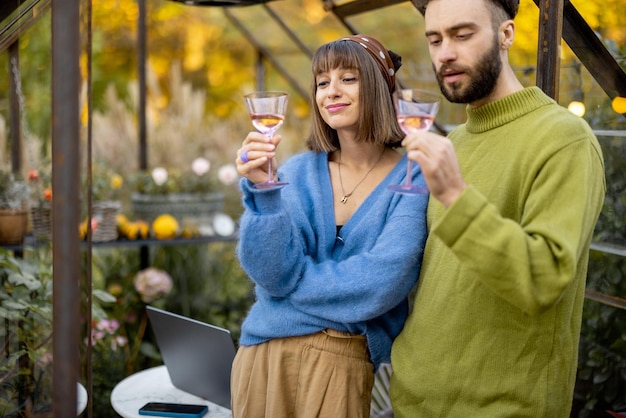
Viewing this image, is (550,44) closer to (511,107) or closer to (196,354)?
(511,107)

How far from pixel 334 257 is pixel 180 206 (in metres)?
2.72

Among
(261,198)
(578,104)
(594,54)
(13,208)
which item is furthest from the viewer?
(13,208)

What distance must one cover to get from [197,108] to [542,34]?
3.86 metres

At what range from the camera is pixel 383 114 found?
2.21 meters

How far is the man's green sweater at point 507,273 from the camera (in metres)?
1.53

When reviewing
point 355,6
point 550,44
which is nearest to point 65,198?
point 550,44

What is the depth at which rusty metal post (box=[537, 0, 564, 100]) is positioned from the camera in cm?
217

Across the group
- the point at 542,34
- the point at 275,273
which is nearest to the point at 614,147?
the point at 542,34

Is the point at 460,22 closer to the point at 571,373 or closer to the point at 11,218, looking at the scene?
the point at 571,373

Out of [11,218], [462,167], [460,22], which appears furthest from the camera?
[11,218]

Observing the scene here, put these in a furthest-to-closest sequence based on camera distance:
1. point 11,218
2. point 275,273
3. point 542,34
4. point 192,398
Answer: point 11,218
point 192,398
point 542,34
point 275,273

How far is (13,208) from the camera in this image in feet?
11.7

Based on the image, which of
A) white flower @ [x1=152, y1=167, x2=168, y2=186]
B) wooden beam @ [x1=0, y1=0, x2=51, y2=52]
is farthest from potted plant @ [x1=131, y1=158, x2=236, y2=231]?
wooden beam @ [x1=0, y1=0, x2=51, y2=52]

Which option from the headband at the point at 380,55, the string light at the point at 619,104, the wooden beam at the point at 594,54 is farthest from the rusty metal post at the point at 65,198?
the string light at the point at 619,104
